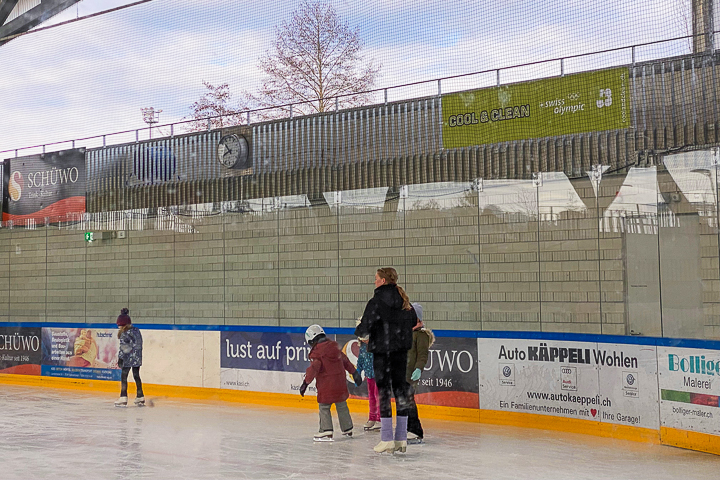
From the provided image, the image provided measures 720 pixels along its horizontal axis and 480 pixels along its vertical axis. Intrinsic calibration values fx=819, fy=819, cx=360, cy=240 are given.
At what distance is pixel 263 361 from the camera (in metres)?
12.5

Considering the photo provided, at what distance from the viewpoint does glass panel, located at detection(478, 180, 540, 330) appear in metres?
10.4

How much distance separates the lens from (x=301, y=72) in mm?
23891

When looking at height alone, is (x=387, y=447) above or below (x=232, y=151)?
below

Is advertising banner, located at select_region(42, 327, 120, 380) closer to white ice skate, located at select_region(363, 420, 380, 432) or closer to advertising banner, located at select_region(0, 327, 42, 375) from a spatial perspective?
advertising banner, located at select_region(0, 327, 42, 375)

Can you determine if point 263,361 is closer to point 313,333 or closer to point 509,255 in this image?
point 313,333

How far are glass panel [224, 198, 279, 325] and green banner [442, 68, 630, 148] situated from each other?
3.41 meters

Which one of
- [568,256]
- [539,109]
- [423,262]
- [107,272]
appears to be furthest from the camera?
[107,272]

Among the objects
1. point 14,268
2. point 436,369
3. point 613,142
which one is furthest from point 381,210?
point 14,268

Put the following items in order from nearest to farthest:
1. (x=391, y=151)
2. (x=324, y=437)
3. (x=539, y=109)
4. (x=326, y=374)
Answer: (x=326, y=374)
(x=324, y=437)
(x=539, y=109)
(x=391, y=151)

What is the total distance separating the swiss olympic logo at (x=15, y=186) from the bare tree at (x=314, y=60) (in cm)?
722

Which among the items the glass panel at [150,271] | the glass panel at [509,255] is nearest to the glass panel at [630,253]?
the glass panel at [509,255]

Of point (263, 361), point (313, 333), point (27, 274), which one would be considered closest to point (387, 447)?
point (313, 333)

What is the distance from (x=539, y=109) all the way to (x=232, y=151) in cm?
556

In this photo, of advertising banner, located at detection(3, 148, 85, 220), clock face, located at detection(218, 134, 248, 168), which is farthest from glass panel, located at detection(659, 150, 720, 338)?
advertising banner, located at detection(3, 148, 85, 220)
